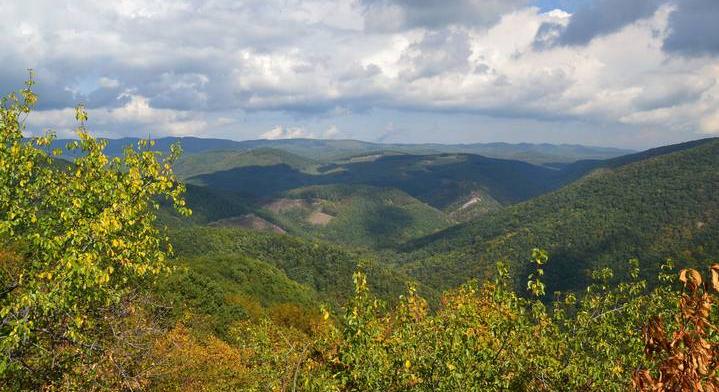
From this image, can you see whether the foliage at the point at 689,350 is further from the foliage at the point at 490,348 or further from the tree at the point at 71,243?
the tree at the point at 71,243

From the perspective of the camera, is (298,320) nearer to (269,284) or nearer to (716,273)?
(269,284)

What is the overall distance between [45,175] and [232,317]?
85344 millimetres

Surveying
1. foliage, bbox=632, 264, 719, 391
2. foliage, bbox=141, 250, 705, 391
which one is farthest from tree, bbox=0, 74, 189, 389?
foliage, bbox=632, 264, 719, 391

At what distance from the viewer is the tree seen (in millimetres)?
13766

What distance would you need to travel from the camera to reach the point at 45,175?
1720 cm

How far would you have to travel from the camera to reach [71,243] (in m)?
13.7

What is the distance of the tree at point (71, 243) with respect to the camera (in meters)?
13.8

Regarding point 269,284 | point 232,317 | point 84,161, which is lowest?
point 269,284

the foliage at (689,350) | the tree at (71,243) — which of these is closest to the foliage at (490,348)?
the foliage at (689,350)

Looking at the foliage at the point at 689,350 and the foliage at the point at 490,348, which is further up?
the foliage at the point at 689,350

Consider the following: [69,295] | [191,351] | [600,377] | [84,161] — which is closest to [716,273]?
[600,377]

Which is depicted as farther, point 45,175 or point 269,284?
point 269,284

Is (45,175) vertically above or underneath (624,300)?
above

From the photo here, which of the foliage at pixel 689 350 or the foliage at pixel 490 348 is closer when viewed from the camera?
the foliage at pixel 689 350
